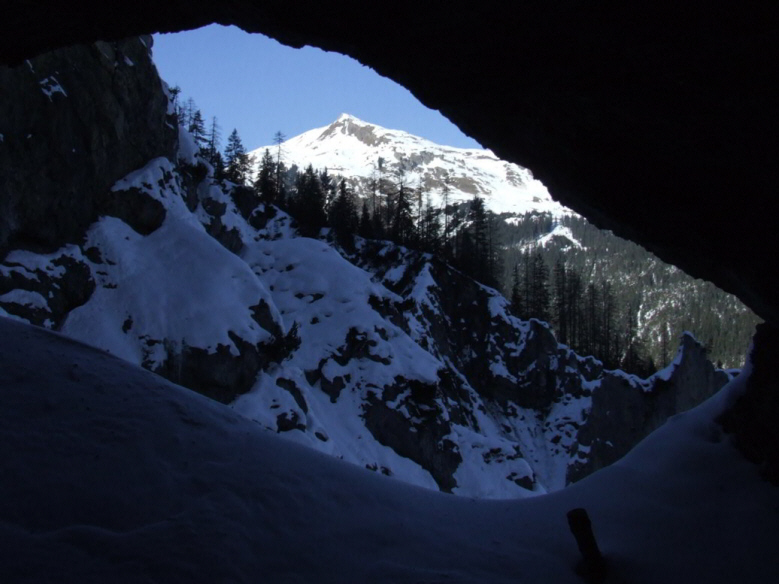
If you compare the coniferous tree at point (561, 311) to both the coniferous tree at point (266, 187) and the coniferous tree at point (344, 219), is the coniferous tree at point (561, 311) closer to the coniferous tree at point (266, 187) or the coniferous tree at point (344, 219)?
the coniferous tree at point (344, 219)

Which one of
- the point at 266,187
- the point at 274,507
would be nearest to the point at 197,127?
the point at 266,187

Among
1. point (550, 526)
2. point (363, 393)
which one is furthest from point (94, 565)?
point (363, 393)

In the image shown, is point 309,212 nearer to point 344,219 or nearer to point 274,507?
point 344,219

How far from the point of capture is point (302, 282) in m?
35.9

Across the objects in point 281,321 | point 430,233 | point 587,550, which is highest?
point 430,233

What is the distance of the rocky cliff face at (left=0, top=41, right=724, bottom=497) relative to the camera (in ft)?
75.6

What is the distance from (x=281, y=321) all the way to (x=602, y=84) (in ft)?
82.8

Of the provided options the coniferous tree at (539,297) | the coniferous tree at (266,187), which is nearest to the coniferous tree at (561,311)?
the coniferous tree at (539,297)

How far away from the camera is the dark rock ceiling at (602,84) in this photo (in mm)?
4344

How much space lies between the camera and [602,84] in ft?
16.9

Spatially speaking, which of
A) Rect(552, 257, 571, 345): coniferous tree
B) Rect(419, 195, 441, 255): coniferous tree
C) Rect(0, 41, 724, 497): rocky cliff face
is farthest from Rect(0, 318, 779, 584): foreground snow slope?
Rect(552, 257, 571, 345): coniferous tree

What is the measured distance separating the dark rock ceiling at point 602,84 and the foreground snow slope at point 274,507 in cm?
260

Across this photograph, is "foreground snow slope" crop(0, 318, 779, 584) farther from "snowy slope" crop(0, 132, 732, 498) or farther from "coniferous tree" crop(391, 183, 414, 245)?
"coniferous tree" crop(391, 183, 414, 245)

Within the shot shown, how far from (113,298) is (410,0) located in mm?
21927
